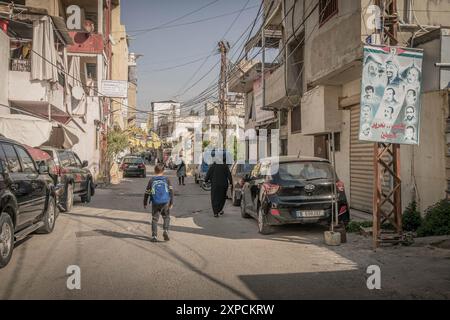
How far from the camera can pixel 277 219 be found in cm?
905

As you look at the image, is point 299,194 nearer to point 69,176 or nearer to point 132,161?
point 69,176

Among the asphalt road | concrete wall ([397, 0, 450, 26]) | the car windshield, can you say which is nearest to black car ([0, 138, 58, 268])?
the asphalt road

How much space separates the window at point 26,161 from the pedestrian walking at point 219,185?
Answer: 5.16 metres

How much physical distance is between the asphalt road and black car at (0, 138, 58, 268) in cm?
37

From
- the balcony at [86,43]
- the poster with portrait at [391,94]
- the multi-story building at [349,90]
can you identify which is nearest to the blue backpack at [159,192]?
the poster with portrait at [391,94]

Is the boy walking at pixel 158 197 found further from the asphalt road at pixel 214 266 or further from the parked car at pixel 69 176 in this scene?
the parked car at pixel 69 176

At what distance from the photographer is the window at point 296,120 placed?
Result: 19.2m

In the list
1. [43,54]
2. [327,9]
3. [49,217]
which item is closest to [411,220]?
[327,9]

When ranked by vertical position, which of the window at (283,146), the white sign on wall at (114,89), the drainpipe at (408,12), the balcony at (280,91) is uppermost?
the white sign on wall at (114,89)

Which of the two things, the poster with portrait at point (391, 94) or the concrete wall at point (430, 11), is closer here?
the poster with portrait at point (391, 94)

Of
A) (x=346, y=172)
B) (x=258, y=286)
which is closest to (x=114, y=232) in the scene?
(x=258, y=286)

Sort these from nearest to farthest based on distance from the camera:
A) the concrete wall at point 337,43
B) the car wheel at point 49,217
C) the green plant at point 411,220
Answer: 1. the car wheel at point 49,217
2. the green plant at point 411,220
3. the concrete wall at point 337,43

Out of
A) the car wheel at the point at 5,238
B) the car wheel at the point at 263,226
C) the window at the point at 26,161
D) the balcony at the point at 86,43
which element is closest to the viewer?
A: the car wheel at the point at 5,238

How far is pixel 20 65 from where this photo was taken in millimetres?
17781
